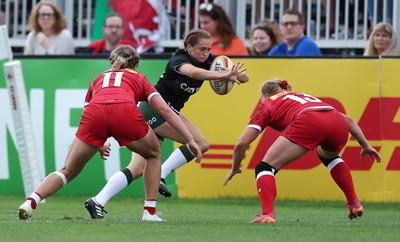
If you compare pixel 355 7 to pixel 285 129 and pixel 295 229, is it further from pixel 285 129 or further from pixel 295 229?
pixel 295 229

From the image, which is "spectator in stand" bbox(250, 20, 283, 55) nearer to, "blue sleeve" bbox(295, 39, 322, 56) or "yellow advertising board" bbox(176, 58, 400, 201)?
"blue sleeve" bbox(295, 39, 322, 56)

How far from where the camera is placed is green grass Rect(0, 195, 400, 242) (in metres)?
8.77

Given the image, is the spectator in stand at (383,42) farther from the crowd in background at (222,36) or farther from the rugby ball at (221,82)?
the rugby ball at (221,82)

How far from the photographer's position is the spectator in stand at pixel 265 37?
1578 centimetres

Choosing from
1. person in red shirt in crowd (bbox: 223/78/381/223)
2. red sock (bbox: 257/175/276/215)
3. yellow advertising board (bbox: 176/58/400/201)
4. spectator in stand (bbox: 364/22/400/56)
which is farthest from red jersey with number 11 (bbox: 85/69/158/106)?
spectator in stand (bbox: 364/22/400/56)

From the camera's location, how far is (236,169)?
1056 cm

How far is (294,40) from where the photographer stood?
15.3 metres

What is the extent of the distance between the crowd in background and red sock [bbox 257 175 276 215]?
4954 millimetres

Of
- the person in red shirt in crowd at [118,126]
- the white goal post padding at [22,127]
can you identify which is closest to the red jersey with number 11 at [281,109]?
the person in red shirt in crowd at [118,126]

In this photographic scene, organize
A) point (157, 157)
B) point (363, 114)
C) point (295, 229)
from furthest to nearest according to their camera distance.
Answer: point (363, 114)
point (157, 157)
point (295, 229)

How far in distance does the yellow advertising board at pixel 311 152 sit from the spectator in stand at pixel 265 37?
1.07 m

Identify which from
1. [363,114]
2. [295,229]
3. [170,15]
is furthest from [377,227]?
[170,15]

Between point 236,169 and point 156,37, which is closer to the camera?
point 236,169

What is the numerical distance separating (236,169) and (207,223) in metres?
0.61
